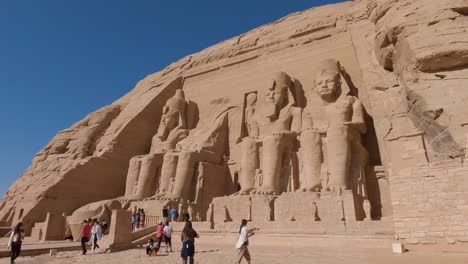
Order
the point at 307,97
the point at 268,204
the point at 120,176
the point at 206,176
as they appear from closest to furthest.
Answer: the point at 268,204, the point at 206,176, the point at 307,97, the point at 120,176

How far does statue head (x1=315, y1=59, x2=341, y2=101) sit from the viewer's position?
34.4 ft

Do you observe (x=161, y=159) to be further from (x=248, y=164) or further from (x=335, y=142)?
(x=335, y=142)

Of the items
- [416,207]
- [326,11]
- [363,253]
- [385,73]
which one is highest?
[326,11]

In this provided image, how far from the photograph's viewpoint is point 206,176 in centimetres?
1150

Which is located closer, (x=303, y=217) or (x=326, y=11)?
(x=303, y=217)

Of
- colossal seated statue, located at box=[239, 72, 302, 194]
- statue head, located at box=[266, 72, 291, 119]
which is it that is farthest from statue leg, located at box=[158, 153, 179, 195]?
statue head, located at box=[266, 72, 291, 119]

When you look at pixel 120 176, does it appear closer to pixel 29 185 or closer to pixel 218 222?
pixel 29 185

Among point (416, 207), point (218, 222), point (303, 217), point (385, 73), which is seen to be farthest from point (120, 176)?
point (416, 207)

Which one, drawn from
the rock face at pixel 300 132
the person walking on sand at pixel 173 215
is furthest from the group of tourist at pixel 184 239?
the rock face at pixel 300 132

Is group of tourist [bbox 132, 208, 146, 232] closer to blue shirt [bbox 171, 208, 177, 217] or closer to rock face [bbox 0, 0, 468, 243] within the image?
blue shirt [bbox 171, 208, 177, 217]

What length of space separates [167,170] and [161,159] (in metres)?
0.79

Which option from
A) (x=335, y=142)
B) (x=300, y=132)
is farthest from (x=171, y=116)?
(x=335, y=142)

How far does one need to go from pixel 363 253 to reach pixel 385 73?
5.47m

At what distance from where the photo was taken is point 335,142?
30.2ft
